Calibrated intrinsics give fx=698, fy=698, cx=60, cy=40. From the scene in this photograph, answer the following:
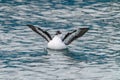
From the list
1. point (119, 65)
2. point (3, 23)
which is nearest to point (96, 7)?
point (3, 23)

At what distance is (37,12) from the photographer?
1663 inches

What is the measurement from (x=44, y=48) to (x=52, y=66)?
3529mm

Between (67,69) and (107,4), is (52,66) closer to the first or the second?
(67,69)

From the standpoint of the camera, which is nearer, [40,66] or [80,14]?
[40,66]

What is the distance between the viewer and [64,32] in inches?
1468

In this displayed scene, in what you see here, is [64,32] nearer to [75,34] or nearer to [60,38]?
[60,38]

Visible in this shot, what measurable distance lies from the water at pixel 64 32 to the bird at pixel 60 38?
33 centimetres

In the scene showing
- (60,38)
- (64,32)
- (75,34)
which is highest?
(75,34)

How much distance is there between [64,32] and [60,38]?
10.4ft

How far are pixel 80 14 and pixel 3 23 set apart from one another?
519 cm

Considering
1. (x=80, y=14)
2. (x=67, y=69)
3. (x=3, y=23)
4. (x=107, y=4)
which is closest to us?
(x=67, y=69)

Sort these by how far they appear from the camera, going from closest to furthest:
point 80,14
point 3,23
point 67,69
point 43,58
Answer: point 67,69
point 43,58
point 3,23
point 80,14

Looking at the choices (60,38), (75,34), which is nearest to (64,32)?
(60,38)

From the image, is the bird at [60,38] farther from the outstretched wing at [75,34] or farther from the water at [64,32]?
the water at [64,32]
